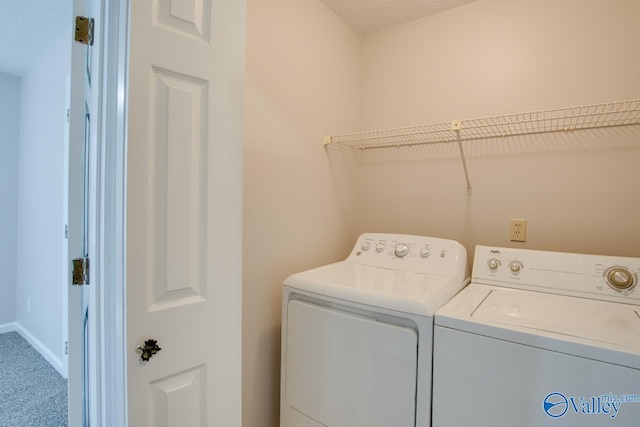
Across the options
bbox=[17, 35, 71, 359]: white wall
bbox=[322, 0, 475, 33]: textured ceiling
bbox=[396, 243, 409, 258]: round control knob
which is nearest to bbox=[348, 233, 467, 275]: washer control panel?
bbox=[396, 243, 409, 258]: round control knob

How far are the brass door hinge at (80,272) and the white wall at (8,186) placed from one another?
291 cm

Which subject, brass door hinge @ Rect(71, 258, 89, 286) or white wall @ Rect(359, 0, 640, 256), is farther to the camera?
white wall @ Rect(359, 0, 640, 256)

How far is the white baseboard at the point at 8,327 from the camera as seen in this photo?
119 inches

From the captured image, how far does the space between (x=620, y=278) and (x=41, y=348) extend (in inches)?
151

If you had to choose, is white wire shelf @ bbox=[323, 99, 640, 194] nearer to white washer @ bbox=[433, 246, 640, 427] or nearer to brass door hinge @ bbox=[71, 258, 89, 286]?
white washer @ bbox=[433, 246, 640, 427]

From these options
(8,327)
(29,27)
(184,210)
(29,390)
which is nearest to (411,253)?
(184,210)

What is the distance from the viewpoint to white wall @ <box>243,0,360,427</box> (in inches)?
56.6

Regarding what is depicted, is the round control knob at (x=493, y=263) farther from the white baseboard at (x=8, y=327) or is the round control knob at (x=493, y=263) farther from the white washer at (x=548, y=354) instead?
the white baseboard at (x=8, y=327)

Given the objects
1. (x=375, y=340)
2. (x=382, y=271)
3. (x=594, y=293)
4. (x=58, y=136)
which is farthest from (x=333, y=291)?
(x=58, y=136)

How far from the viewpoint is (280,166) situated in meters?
1.57

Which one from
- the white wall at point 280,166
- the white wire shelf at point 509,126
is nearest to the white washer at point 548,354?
the white wire shelf at point 509,126

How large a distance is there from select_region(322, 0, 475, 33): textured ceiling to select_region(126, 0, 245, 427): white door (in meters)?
1.07

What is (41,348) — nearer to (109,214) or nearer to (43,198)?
(43,198)

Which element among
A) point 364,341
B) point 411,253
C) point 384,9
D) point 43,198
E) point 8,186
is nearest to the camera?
point 364,341
